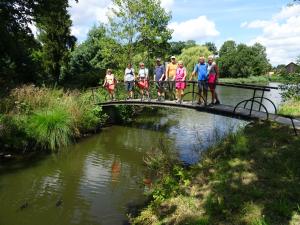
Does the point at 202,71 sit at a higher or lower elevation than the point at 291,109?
higher

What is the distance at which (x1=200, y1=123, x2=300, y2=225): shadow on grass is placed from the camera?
6.50m

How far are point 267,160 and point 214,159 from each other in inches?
53.5

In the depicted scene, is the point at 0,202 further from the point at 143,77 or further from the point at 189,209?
the point at 143,77

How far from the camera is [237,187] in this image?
7598 mm

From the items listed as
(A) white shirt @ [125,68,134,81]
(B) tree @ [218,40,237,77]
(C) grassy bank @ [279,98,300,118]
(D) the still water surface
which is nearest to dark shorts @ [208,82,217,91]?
(D) the still water surface

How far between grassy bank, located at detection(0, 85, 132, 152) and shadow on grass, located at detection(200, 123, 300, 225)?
7.23 metres

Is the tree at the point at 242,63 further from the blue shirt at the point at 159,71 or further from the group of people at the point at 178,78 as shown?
the blue shirt at the point at 159,71

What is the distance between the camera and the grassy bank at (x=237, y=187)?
6.57 m

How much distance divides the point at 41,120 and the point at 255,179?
936cm

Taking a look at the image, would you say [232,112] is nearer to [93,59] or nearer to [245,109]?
[245,109]

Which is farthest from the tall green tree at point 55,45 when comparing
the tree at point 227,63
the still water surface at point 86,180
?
the tree at point 227,63

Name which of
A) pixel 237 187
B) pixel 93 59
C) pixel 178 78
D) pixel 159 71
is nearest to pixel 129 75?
pixel 159 71

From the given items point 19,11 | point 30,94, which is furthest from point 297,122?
point 19,11

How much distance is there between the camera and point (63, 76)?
35.2 m
